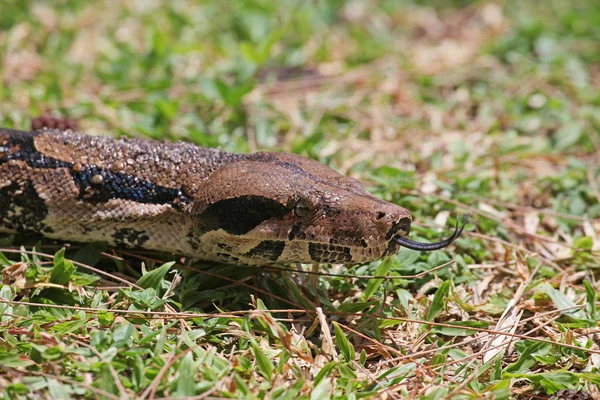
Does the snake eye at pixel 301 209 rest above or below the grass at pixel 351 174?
above

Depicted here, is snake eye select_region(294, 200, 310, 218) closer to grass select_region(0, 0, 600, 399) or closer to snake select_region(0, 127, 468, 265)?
snake select_region(0, 127, 468, 265)

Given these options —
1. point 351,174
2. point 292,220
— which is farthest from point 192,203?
point 351,174

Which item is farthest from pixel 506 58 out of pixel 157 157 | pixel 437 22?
pixel 157 157

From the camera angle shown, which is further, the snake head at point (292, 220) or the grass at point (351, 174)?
the snake head at point (292, 220)

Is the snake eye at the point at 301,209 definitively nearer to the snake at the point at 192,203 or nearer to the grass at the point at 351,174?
the snake at the point at 192,203

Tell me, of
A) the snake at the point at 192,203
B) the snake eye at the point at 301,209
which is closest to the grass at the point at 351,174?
the snake at the point at 192,203

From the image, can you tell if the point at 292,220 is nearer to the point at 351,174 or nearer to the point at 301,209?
the point at 301,209

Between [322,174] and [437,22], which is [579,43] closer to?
[437,22]

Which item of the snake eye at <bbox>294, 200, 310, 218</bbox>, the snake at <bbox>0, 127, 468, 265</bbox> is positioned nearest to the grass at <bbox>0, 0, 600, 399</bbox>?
the snake at <bbox>0, 127, 468, 265</bbox>
